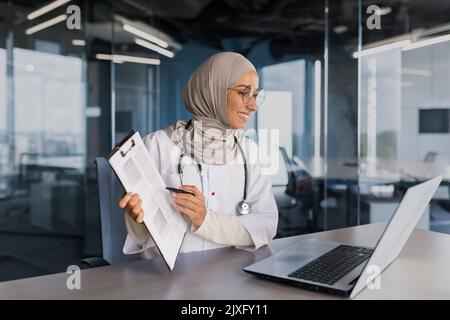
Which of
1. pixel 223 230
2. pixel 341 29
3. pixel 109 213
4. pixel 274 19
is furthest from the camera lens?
pixel 274 19

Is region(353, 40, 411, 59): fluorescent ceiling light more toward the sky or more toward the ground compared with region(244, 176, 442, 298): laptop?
more toward the sky

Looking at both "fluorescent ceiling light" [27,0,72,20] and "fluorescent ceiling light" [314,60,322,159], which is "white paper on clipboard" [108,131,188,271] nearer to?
"fluorescent ceiling light" [314,60,322,159]

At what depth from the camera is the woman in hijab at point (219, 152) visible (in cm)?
148

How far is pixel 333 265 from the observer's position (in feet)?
3.71

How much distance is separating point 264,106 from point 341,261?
3.00 m

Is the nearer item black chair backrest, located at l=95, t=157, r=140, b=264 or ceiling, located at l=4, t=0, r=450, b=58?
black chair backrest, located at l=95, t=157, r=140, b=264

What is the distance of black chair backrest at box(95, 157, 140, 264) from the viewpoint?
1701 millimetres

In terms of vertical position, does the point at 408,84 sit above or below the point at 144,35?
below

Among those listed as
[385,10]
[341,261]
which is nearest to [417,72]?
[385,10]

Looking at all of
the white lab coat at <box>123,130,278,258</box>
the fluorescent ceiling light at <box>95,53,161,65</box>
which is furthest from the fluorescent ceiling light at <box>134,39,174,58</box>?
the white lab coat at <box>123,130,278,258</box>

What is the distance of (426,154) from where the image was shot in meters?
3.99

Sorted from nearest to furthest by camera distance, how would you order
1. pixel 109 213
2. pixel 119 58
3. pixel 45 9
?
pixel 109 213 → pixel 45 9 → pixel 119 58

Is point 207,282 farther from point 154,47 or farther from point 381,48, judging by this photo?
point 381,48
